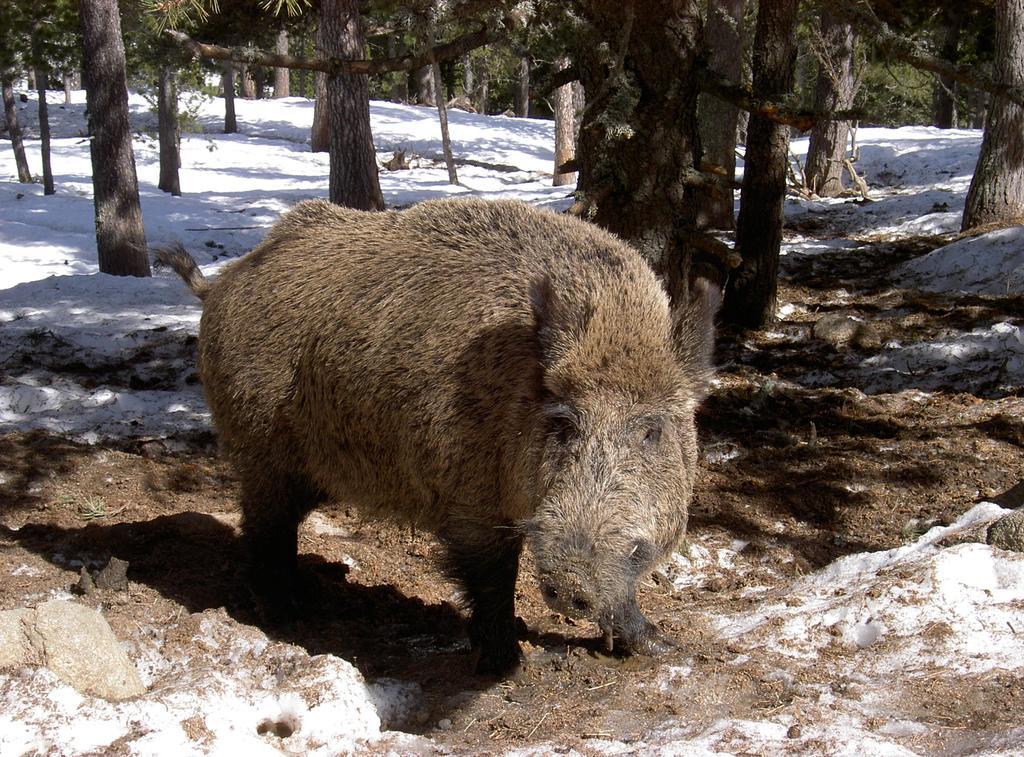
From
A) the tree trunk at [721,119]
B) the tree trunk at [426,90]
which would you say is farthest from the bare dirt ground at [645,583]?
the tree trunk at [426,90]

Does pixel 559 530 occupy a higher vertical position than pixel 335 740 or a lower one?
higher

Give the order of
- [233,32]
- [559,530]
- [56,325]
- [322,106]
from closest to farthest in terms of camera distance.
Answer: [559,530]
[56,325]
[233,32]
[322,106]

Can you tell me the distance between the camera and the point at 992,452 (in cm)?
646

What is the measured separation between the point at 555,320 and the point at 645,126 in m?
3.07

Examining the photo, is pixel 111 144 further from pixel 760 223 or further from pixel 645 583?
pixel 645 583

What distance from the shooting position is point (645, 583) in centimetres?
523

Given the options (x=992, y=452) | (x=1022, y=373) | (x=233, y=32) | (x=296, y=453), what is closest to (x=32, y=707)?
(x=296, y=453)

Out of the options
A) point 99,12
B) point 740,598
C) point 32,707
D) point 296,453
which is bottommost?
point 740,598

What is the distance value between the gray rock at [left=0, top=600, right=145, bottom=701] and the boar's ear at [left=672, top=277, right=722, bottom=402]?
2.38 m

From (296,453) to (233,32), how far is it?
15.3 m

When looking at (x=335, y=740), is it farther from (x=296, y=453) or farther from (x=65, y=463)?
(x=65, y=463)

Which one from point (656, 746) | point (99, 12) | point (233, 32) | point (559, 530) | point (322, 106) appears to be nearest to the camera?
point (559, 530)

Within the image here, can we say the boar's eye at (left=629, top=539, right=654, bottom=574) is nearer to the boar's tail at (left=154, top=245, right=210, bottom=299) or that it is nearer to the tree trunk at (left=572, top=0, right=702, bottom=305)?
the tree trunk at (left=572, top=0, right=702, bottom=305)

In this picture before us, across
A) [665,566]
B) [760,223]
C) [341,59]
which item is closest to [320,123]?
[760,223]
